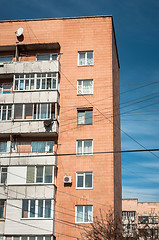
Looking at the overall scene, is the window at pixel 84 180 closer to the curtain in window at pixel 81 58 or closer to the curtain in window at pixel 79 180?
the curtain in window at pixel 79 180

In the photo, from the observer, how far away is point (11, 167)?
32.3 m

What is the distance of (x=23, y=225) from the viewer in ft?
99.8

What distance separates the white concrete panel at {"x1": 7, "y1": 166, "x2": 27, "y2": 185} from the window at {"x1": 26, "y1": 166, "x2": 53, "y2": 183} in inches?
14.9

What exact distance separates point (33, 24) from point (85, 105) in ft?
30.8

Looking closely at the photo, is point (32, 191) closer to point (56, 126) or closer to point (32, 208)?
point (32, 208)

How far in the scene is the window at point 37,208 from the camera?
3069 cm

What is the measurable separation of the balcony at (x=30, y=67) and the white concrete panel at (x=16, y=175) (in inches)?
326

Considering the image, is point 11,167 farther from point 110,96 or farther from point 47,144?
point 110,96

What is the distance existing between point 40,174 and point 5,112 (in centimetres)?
627

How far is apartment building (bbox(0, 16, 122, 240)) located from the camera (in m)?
31.0

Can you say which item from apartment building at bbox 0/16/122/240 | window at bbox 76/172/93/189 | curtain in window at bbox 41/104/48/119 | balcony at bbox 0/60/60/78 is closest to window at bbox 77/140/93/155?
apartment building at bbox 0/16/122/240

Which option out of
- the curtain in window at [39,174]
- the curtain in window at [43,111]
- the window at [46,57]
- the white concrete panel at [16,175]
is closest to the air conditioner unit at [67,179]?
the curtain in window at [39,174]

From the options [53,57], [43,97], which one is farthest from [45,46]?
[43,97]

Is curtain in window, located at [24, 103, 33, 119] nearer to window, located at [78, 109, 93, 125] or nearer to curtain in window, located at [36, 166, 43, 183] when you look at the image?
window, located at [78, 109, 93, 125]
